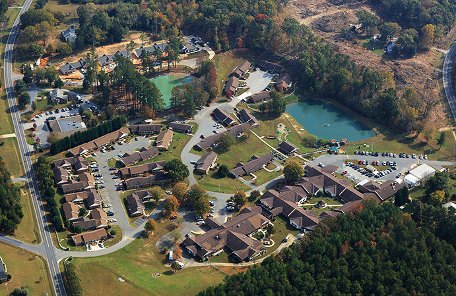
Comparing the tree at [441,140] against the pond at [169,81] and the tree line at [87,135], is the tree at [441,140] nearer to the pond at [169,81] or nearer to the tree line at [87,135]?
the pond at [169,81]

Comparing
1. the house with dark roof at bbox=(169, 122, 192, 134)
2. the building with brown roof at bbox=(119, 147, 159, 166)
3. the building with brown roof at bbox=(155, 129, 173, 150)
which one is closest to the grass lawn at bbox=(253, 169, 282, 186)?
the building with brown roof at bbox=(155, 129, 173, 150)

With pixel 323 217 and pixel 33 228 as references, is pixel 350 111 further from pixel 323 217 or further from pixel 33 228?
pixel 33 228

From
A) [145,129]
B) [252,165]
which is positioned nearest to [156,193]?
[252,165]

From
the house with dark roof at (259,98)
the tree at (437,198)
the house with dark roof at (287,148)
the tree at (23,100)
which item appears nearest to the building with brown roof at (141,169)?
the house with dark roof at (287,148)

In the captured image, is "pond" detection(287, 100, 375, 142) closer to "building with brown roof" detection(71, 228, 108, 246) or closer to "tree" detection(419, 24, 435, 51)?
"tree" detection(419, 24, 435, 51)

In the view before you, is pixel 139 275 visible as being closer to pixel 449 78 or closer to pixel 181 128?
pixel 181 128

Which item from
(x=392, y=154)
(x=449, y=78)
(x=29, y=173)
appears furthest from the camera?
(x=449, y=78)
